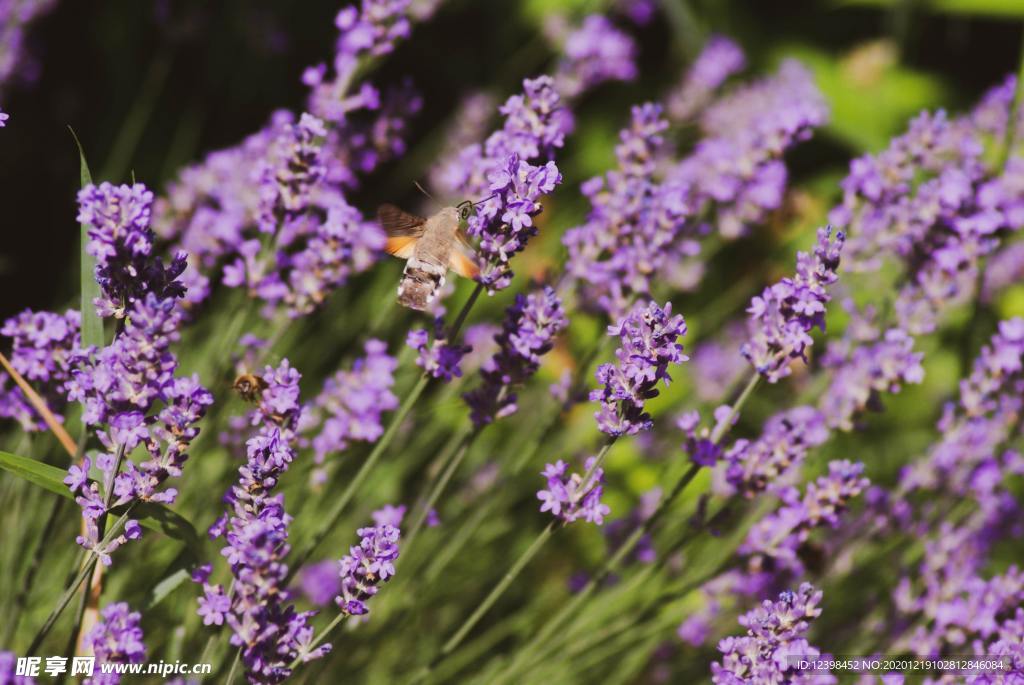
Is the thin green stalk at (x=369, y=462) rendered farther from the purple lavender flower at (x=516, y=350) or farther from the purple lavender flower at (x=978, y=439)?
the purple lavender flower at (x=978, y=439)

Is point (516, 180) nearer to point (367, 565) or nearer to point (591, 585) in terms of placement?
point (367, 565)

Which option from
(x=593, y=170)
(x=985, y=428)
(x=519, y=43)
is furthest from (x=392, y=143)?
(x=519, y=43)

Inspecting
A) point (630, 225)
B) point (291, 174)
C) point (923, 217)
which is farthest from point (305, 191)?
point (923, 217)

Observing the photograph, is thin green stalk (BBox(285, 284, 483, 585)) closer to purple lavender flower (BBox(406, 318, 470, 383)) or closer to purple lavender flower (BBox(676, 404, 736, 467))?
purple lavender flower (BBox(406, 318, 470, 383))

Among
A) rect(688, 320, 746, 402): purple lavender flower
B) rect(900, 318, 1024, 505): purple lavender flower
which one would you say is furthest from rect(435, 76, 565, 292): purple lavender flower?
rect(688, 320, 746, 402): purple lavender flower

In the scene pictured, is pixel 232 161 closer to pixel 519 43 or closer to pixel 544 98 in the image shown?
pixel 544 98
